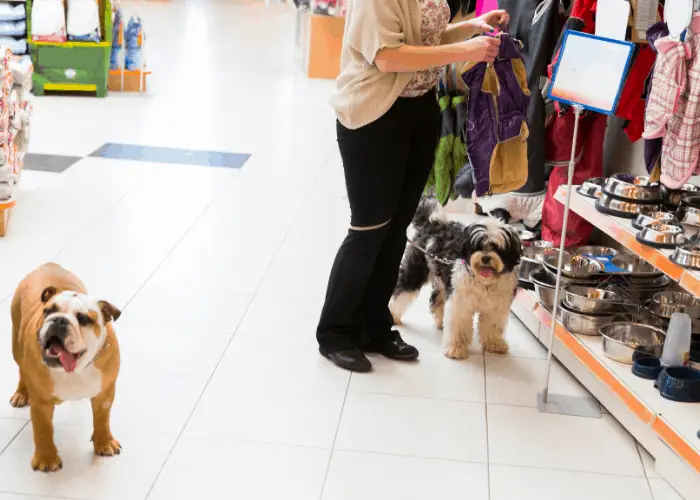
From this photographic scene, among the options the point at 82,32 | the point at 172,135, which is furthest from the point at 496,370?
the point at 82,32

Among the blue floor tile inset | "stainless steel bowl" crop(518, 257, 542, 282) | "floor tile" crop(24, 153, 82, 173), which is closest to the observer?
"stainless steel bowl" crop(518, 257, 542, 282)

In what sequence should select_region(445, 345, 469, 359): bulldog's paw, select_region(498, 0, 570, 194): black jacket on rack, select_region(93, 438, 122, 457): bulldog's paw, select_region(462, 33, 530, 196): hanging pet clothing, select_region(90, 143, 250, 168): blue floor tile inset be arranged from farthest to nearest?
select_region(90, 143, 250, 168): blue floor tile inset, select_region(498, 0, 570, 194): black jacket on rack, select_region(445, 345, 469, 359): bulldog's paw, select_region(462, 33, 530, 196): hanging pet clothing, select_region(93, 438, 122, 457): bulldog's paw

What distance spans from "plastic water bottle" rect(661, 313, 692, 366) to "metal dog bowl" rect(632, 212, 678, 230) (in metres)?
0.33

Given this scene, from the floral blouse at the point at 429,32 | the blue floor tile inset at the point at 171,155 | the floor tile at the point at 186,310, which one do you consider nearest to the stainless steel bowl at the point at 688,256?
the floral blouse at the point at 429,32

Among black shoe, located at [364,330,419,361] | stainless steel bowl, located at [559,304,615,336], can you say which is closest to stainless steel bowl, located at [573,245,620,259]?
stainless steel bowl, located at [559,304,615,336]

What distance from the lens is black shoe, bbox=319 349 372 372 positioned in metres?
3.69

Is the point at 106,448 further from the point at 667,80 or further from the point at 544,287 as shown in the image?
the point at 667,80

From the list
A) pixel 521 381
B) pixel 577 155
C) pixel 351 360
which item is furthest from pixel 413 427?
pixel 577 155

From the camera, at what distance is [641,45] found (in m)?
3.76

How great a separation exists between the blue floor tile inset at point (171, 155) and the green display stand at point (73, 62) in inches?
68.9

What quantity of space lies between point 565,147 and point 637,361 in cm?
131

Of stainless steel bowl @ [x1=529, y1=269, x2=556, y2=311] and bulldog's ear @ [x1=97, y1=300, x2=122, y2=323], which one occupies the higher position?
bulldog's ear @ [x1=97, y1=300, x2=122, y2=323]

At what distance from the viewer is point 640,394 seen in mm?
3197

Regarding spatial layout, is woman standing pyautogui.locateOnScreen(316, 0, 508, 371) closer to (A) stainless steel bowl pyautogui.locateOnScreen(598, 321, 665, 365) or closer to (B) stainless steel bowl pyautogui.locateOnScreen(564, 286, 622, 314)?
(B) stainless steel bowl pyautogui.locateOnScreen(564, 286, 622, 314)
